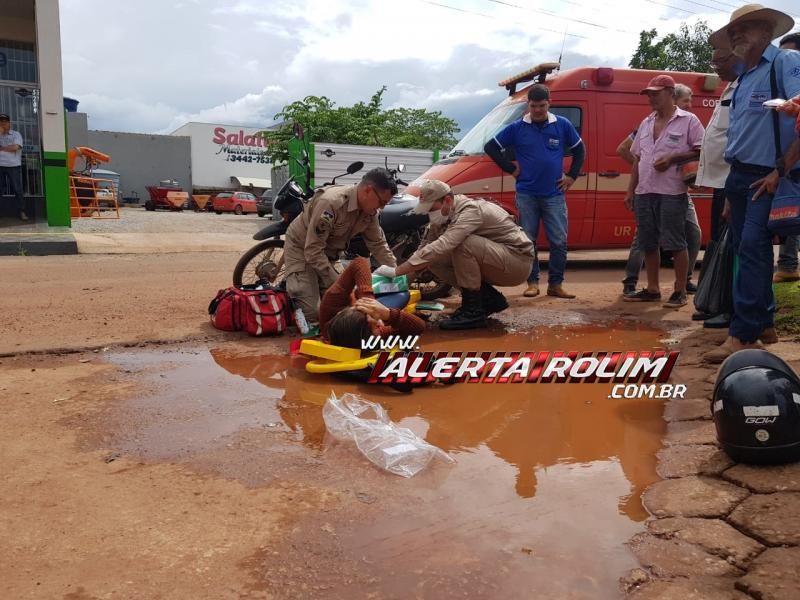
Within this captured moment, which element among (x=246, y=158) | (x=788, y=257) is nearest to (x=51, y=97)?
(x=788, y=257)

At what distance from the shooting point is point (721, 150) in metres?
4.54

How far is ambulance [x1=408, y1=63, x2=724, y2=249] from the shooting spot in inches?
300

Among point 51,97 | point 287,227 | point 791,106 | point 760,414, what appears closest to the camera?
point 760,414

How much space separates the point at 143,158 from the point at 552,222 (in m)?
38.8

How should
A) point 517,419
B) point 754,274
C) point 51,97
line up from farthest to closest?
point 51,97, point 754,274, point 517,419

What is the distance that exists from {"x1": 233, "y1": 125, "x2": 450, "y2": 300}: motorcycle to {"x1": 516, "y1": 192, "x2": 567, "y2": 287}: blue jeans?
3.05 ft

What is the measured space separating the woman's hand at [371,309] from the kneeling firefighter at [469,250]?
701mm

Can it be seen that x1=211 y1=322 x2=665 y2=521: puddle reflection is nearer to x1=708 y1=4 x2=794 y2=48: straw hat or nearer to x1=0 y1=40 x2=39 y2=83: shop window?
x1=708 y1=4 x2=794 y2=48: straw hat

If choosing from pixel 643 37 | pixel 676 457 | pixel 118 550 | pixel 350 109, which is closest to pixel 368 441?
pixel 118 550

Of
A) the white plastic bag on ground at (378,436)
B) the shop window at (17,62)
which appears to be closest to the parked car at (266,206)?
the shop window at (17,62)

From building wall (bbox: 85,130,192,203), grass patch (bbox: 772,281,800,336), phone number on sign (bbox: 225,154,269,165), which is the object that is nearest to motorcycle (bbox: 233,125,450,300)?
grass patch (bbox: 772,281,800,336)

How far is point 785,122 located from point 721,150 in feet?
3.53

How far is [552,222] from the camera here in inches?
242

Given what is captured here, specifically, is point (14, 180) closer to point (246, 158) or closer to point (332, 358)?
point (332, 358)
